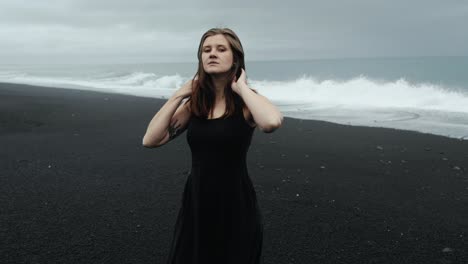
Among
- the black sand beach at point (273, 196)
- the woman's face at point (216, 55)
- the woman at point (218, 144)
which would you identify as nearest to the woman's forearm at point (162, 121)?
the woman at point (218, 144)

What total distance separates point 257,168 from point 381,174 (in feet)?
8.24

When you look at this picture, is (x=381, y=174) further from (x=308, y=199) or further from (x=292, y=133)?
(x=292, y=133)

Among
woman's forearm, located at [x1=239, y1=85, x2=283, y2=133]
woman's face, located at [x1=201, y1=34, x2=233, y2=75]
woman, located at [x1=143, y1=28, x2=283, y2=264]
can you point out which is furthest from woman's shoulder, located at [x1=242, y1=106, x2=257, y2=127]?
woman's face, located at [x1=201, y1=34, x2=233, y2=75]

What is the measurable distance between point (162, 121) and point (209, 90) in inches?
13.6

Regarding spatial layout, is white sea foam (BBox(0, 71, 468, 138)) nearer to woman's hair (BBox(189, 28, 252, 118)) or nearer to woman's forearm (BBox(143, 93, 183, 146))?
woman's hair (BBox(189, 28, 252, 118))

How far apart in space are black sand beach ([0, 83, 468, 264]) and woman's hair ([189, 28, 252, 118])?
260 centimetres

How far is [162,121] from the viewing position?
Answer: 239 cm

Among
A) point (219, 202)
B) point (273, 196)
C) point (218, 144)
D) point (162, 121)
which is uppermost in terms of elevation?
point (162, 121)

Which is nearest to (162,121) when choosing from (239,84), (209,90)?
(209,90)

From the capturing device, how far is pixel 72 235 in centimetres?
484

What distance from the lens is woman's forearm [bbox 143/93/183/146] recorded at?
7.73 feet

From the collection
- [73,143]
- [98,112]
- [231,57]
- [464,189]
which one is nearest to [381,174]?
[464,189]

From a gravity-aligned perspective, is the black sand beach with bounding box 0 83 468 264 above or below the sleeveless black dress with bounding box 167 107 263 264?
below

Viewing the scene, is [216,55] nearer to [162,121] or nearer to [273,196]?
[162,121]
